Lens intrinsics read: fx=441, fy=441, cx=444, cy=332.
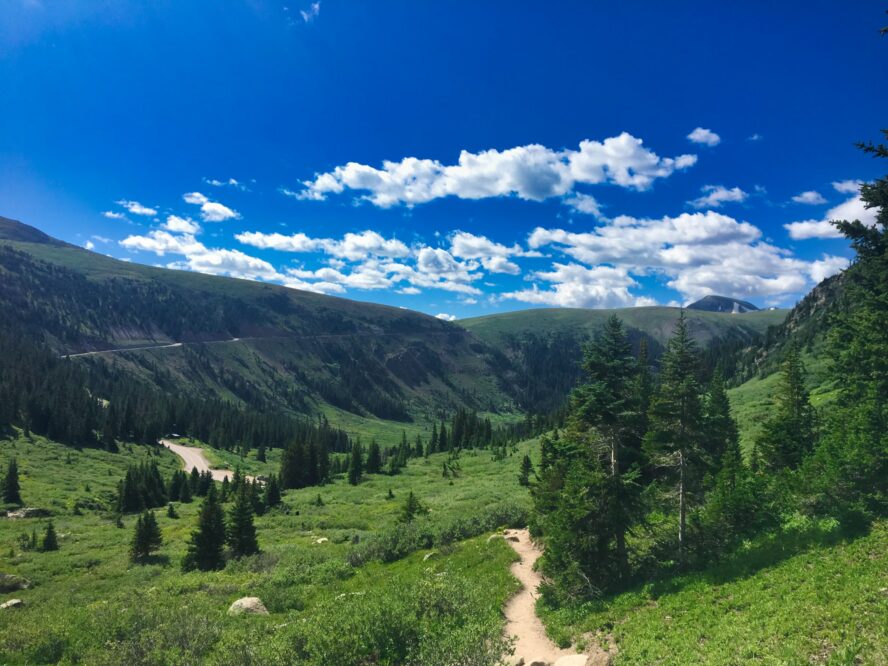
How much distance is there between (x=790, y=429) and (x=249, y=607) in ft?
136

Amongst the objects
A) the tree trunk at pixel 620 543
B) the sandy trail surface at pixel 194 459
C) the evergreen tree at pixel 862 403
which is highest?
the evergreen tree at pixel 862 403

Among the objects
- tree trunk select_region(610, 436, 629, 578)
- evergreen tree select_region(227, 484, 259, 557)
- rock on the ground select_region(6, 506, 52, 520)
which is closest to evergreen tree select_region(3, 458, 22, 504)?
rock on the ground select_region(6, 506, 52, 520)

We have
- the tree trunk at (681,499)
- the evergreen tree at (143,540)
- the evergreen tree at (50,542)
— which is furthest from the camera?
the evergreen tree at (50,542)

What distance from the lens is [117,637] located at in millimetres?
19938

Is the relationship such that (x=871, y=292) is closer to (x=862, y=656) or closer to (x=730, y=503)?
(x=730, y=503)

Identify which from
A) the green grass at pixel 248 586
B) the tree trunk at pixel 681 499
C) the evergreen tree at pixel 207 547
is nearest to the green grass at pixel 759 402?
the tree trunk at pixel 681 499

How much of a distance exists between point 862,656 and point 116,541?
6608 cm

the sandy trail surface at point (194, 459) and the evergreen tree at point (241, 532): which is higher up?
the evergreen tree at point (241, 532)

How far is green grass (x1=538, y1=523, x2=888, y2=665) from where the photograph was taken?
44.3ft

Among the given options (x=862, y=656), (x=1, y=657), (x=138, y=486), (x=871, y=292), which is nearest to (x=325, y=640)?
(x=1, y=657)

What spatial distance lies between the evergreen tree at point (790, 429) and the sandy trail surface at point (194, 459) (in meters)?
111

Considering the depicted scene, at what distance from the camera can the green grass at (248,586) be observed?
1798 centimetres

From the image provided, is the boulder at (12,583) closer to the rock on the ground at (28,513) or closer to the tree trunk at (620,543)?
the rock on the ground at (28,513)

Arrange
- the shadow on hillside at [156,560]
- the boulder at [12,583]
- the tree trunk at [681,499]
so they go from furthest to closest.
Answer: the shadow on hillside at [156,560] → the boulder at [12,583] → the tree trunk at [681,499]
